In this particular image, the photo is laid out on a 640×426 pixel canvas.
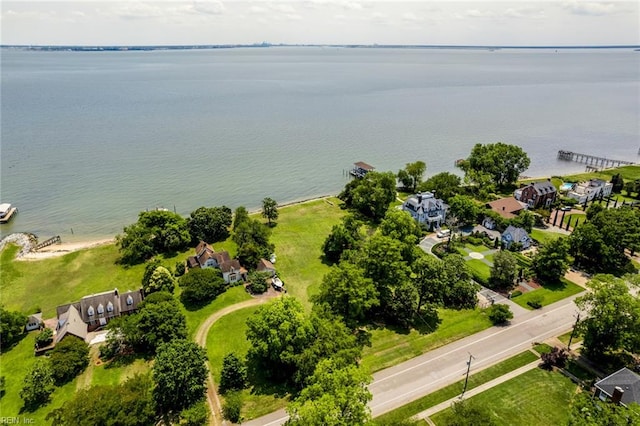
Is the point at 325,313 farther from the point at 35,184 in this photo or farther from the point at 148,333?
the point at 35,184

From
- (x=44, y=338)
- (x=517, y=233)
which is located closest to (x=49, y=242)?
(x=44, y=338)

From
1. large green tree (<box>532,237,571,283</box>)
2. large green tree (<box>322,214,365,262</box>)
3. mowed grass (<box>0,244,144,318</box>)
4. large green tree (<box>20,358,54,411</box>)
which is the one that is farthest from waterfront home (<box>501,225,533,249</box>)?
large green tree (<box>20,358,54,411</box>)

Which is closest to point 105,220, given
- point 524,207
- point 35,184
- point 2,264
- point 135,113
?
point 2,264

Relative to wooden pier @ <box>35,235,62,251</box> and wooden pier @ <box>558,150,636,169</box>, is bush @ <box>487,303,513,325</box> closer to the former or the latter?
wooden pier @ <box>35,235,62,251</box>

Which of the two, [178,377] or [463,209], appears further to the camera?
[463,209]

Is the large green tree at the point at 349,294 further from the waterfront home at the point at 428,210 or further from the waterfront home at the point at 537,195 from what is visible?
the waterfront home at the point at 537,195

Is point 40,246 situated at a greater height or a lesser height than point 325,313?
lesser

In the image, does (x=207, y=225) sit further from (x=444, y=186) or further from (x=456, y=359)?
(x=444, y=186)

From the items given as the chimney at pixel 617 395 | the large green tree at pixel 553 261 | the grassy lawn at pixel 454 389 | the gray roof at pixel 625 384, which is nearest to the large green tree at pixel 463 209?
the large green tree at pixel 553 261
